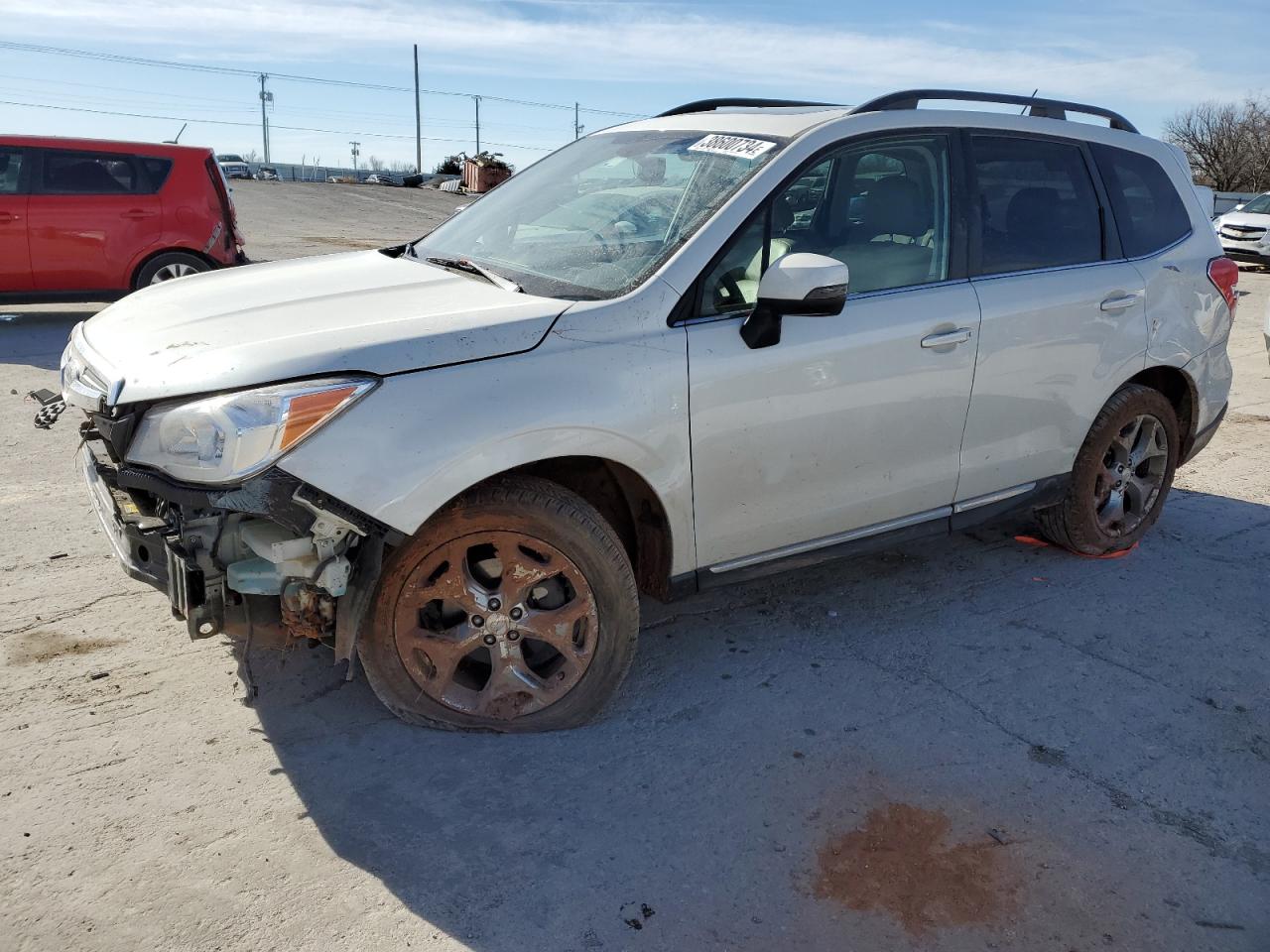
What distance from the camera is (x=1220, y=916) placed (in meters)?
2.71

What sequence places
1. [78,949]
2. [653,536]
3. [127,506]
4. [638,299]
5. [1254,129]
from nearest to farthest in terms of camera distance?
[78,949], [127,506], [638,299], [653,536], [1254,129]

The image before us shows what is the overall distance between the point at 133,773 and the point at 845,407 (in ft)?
8.15

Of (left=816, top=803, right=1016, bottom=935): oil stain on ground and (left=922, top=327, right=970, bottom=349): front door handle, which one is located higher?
(left=922, top=327, right=970, bottom=349): front door handle

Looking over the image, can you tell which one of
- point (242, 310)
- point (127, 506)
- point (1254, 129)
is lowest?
point (127, 506)

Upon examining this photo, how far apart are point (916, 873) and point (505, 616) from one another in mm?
1358

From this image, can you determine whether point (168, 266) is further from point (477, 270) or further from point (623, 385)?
point (623, 385)

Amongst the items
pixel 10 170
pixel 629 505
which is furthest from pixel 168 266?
pixel 629 505

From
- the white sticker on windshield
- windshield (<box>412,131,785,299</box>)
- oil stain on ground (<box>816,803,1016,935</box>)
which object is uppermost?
the white sticker on windshield

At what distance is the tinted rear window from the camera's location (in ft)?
15.2

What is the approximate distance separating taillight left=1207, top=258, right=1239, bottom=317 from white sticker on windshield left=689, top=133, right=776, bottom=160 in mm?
2448

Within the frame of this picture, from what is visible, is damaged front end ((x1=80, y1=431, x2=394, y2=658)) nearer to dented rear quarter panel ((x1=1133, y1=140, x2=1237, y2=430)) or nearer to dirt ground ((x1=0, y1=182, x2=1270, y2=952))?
dirt ground ((x1=0, y1=182, x2=1270, y2=952))

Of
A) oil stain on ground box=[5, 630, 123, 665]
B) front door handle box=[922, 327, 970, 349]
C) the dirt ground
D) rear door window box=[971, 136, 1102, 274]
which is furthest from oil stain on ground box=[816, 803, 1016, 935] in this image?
oil stain on ground box=[5, 630, 123, 665]

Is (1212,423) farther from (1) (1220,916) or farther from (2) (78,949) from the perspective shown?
(2) (78,949)

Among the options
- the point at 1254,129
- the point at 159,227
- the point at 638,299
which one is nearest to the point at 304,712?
the point at 638,299
